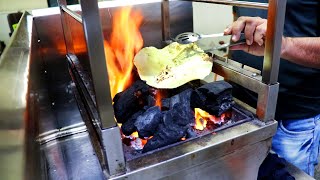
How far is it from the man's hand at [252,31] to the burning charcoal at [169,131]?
0.37 meters

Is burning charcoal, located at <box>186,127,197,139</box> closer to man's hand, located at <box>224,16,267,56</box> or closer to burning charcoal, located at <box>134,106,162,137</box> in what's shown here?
burning charcoal, located at <box>134,106,162,137</box>

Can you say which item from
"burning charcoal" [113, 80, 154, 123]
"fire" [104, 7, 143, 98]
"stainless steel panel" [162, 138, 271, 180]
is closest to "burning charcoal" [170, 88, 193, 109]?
"burning charcoal" [113, 80, 154, 123]

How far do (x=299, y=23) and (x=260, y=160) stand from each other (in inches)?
25.4

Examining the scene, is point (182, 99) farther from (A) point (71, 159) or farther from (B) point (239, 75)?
(A) point (71, 159)

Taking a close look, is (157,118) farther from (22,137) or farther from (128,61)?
(128,61)

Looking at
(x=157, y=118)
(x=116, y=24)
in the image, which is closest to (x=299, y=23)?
(x=157, y=118)

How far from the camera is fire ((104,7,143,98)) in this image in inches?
55.1

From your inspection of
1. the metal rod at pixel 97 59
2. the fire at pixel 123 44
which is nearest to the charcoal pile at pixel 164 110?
the metal rod at pixel 97 59

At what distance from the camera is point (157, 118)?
35.0 inches

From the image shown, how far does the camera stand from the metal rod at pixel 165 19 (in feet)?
4.67

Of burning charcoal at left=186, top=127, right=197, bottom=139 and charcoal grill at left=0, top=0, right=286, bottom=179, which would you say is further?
burning charcoal at left=186, top=127, right=197, bottom=139

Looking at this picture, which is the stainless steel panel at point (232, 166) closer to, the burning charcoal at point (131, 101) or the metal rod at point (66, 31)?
the burning charcoal at point (131, 101)

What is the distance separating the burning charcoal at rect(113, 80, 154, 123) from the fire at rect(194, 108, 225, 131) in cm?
19

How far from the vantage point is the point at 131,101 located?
1.00 metres
